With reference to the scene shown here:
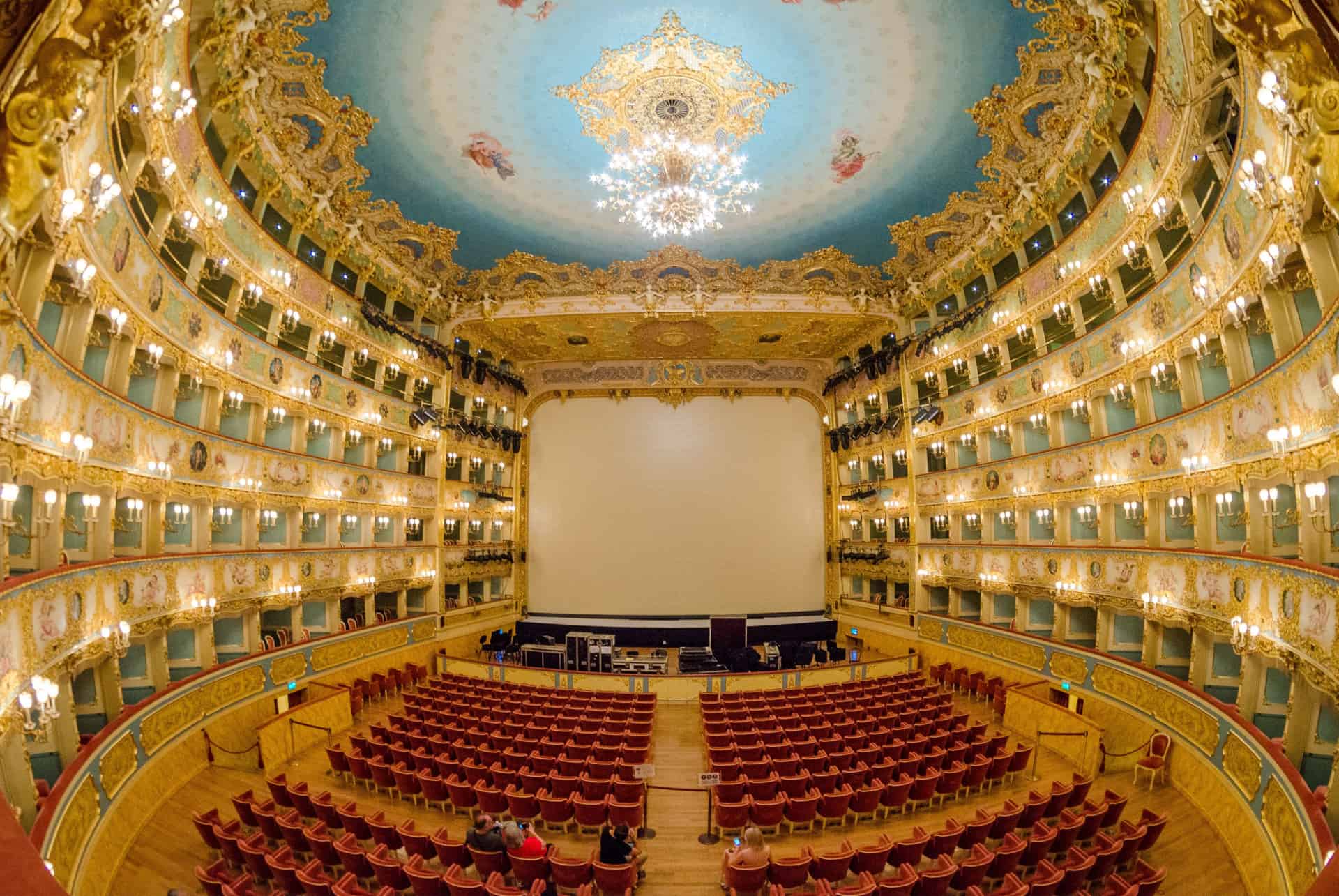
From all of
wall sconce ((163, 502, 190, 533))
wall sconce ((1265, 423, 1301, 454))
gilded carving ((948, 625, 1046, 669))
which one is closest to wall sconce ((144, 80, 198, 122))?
wall sconce ((163, 502, 190, 533))

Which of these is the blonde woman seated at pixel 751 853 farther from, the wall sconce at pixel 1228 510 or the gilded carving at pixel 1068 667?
the gilded carving at pixel 1068 667

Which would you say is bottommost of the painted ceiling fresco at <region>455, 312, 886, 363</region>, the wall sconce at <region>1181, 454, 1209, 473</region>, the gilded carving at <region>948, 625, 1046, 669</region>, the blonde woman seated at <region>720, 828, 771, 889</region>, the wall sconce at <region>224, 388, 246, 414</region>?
the blonde woman seated at <region>720, 828, 771, 889</region>

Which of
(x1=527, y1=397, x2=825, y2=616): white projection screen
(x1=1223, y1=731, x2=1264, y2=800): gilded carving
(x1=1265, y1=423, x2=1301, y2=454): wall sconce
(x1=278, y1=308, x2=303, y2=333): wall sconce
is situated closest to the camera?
(x1=1265, y1=423, x2=1301, y2=454): wall sconce

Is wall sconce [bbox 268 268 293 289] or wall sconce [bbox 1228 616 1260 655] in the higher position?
wall sconce [bbox 268 268 293 289]

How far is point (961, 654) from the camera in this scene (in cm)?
2169

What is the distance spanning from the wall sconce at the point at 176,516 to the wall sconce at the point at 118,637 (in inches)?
141

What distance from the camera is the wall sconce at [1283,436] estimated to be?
29.0ft

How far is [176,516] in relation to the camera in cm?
1488

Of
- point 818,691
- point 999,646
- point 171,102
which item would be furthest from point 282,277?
point 999,646

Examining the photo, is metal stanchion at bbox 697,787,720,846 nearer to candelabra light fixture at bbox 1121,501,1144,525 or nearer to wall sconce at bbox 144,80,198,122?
candelabra light fixture at bbox 1121,501,1144,525

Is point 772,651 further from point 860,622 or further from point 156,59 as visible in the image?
point 156,59

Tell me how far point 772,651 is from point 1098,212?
754 inches

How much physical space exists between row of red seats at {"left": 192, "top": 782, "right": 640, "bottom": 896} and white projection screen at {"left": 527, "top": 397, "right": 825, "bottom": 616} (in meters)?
19.8

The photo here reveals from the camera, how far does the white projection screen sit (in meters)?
30.0
